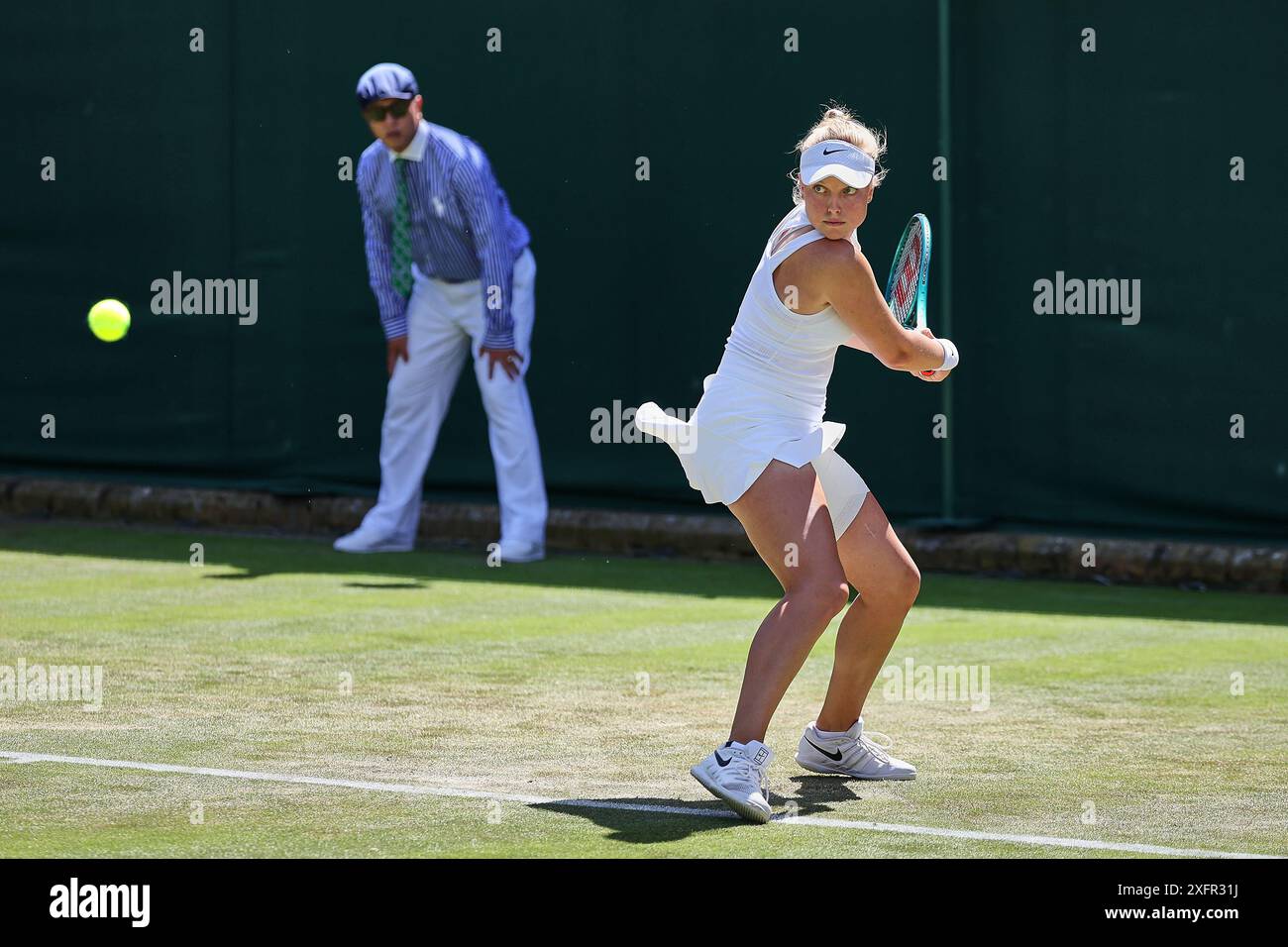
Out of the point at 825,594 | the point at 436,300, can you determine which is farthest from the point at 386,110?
the point at 825,594

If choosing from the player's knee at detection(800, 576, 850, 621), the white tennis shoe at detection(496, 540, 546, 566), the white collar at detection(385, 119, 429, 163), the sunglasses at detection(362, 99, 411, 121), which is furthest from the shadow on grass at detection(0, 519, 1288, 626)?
the player's knee at detection(800, 576, 850, 621)

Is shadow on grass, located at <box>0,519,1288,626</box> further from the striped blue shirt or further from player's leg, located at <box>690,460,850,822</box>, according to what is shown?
player's leg, located at <box>690,460,850,822</box>

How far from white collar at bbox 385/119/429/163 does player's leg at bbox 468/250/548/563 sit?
89 centimetres

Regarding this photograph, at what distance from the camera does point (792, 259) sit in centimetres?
632

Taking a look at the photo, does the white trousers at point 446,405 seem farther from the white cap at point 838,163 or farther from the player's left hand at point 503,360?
the white cap at point 838,163

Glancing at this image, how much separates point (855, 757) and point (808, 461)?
0.92m

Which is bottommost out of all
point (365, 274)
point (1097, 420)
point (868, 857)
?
point (868, 857)

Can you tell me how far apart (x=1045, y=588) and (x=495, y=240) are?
11.4ft

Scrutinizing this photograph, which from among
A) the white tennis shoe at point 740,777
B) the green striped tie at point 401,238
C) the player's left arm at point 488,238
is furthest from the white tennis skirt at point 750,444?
the green striped tie at point 401,238

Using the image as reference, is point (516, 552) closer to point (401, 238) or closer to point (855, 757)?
point (401, 238)

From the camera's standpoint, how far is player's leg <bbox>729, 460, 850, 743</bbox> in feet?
20.4
